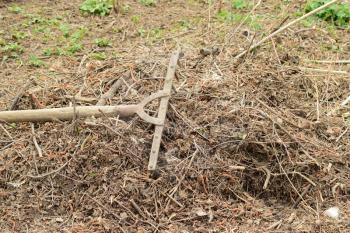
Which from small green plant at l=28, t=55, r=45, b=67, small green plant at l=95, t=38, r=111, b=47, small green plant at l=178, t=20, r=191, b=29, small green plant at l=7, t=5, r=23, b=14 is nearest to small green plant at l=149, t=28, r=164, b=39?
small green plant at l=178, t=20, r=191, b=29

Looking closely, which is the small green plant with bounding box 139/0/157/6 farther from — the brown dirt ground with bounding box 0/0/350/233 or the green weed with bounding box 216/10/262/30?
→ the brown dirt ground with bounding box 0/0/350/233

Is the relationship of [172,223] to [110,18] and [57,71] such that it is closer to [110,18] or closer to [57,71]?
[57,71]

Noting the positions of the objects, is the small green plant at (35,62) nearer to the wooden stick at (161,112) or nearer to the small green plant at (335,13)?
the wooden stick at (161,112)

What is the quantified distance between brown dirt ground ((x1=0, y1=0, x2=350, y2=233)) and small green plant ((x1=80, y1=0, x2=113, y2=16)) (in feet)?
3.95

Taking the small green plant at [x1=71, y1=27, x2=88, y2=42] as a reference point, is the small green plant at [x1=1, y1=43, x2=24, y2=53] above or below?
below

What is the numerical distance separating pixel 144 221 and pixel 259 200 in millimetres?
862

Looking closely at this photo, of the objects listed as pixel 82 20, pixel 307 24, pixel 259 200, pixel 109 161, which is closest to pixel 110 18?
pixel 82 20

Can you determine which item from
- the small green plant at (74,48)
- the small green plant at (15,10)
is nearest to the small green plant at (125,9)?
the small green plant at (74,48)

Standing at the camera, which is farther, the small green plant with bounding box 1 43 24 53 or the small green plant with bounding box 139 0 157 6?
the small green plant with bounding box 139 0 157 6

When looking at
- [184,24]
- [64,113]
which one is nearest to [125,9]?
[184,24]

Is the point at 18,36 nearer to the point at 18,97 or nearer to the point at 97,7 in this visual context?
the point at 97,7

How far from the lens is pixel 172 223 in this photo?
3.50m

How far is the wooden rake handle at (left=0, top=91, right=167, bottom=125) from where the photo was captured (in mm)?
3777

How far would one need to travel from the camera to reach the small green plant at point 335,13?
5941 millimetres
